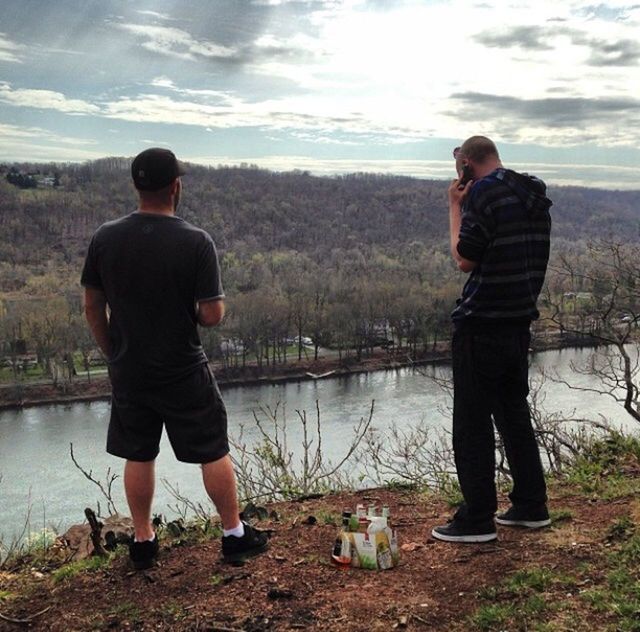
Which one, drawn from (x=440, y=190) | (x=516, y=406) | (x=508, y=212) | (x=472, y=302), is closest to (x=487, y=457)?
(x=516, y=406)

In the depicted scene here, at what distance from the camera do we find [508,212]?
7.32 ft

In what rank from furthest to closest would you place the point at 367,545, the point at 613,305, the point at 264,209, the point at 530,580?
the point at 264,209, the point at 613,305, the point at 367,545, the point at 530,580

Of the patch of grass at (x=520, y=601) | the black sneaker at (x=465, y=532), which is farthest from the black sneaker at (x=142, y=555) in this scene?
the patch of grass at (x=520, y=601)

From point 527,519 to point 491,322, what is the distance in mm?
753

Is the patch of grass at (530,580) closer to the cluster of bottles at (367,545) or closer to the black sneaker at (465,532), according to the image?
the black sneaker at (465,532)

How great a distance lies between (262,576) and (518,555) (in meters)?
0.82

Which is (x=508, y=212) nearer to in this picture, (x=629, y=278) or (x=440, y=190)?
(x=629, y=278)

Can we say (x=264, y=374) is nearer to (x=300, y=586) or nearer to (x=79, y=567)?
(x=79, y=567)

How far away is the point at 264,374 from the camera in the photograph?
32.9 m

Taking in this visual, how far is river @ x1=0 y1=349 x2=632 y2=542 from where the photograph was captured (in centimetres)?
1600

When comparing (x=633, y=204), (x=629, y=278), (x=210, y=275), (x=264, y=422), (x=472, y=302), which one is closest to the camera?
(x=210, y=275)

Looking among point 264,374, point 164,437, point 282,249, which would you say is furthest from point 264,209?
point 164,437

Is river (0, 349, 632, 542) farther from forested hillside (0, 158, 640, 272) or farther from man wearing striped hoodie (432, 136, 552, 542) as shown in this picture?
forested hillside (0, 158, 640, 272)

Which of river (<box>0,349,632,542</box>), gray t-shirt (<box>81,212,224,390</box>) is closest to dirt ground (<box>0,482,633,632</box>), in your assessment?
gray t-shirt (<box>81,212,224,390</box>)
